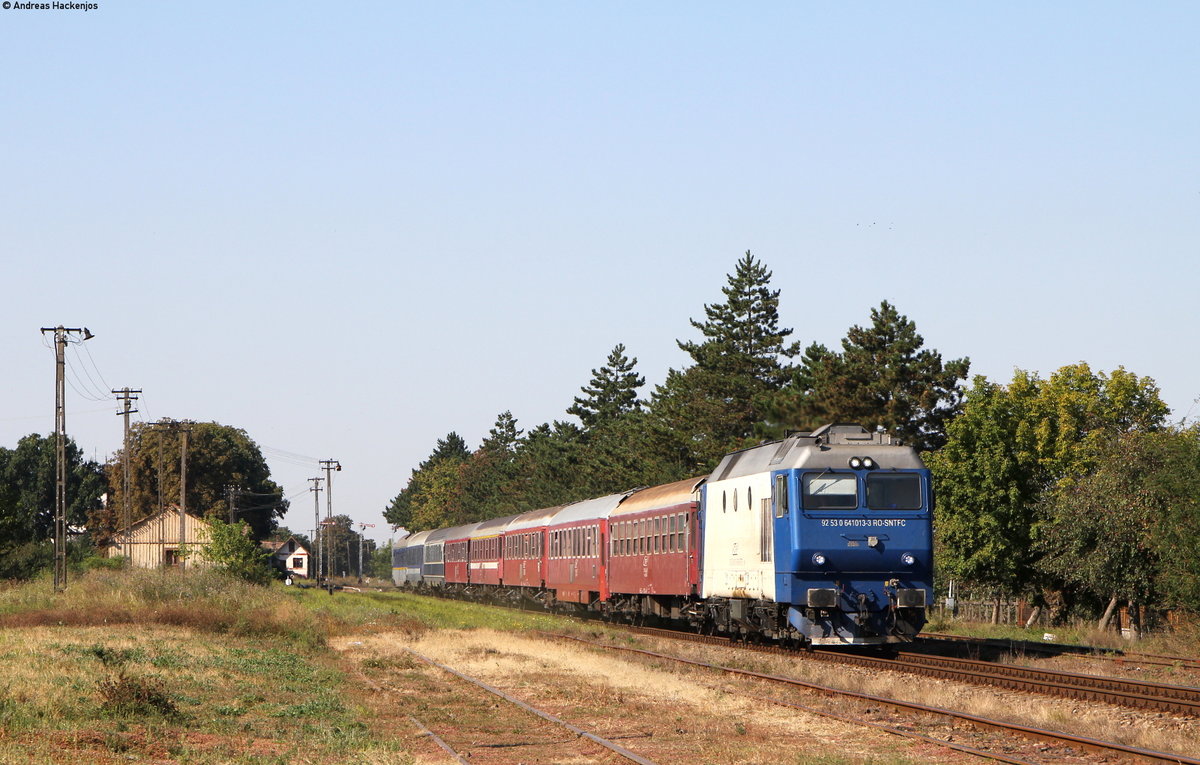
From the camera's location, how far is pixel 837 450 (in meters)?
24.2

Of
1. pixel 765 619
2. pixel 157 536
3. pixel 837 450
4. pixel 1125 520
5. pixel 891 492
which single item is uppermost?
pixel 837 450

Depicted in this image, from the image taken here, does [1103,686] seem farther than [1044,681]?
No

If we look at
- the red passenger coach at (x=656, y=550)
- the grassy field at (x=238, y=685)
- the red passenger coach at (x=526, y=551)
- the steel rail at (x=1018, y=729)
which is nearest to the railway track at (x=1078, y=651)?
the red passenger coach at (x=656, y=550)

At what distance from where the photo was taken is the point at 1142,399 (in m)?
78.8

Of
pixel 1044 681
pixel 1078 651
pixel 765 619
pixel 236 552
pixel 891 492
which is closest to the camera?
pixel 1044 681

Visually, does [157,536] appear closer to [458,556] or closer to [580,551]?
[458,556]

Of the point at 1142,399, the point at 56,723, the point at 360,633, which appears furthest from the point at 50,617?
the point at 1142,399

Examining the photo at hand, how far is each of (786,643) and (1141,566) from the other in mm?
15133

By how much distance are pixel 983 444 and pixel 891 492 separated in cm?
2819

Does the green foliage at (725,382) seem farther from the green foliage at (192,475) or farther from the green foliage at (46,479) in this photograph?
the green foliage at (46,479)

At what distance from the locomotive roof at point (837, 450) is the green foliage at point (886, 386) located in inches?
1371

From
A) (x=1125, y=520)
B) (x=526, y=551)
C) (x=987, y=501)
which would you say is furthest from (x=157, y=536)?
(x=1125, y=520)

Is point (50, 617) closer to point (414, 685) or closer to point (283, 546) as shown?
point (414, 685)

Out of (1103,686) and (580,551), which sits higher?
(580,551)
